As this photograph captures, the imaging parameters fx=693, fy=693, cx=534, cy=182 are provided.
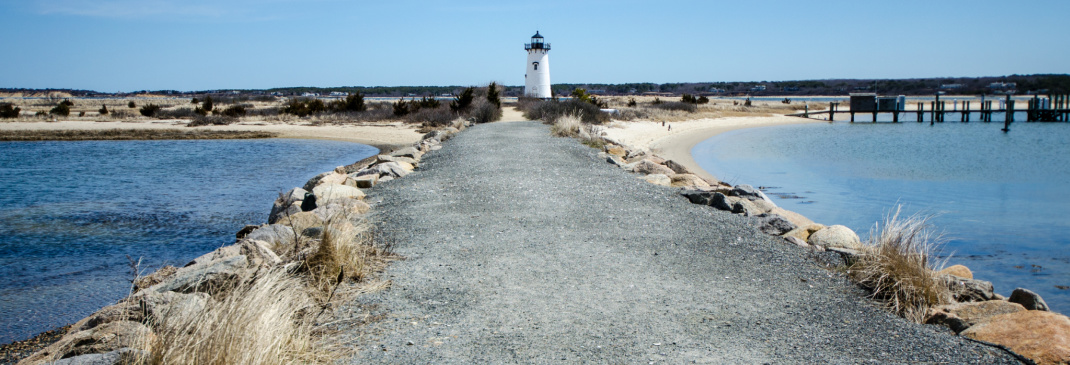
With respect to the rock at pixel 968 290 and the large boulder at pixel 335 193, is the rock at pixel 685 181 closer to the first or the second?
the large boulder at pixel 335 193

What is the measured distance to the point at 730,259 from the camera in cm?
580

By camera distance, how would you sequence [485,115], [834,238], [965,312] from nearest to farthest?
[965,312]
[834,238]
[485,115]

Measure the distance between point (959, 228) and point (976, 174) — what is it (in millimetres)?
10287

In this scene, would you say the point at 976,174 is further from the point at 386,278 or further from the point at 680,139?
the point at 386,278

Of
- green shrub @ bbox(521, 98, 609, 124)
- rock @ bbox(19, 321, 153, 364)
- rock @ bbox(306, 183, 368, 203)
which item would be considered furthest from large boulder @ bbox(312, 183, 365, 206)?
green shrub @ bbox(521, 98, 609, 124)

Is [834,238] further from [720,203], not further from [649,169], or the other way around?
[649,169]

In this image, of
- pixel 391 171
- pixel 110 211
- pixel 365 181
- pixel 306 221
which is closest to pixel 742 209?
pixel 306 221

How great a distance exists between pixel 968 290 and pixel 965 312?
891 mm

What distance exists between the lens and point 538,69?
4894 cm

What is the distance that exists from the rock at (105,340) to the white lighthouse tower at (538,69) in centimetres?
4543

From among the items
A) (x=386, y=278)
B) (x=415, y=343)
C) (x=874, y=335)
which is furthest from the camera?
(x=386, y=278)

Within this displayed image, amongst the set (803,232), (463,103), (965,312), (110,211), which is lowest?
(110,211)

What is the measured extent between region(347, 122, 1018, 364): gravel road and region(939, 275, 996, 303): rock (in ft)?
2.77

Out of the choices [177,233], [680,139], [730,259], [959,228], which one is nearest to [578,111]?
[680,139]
